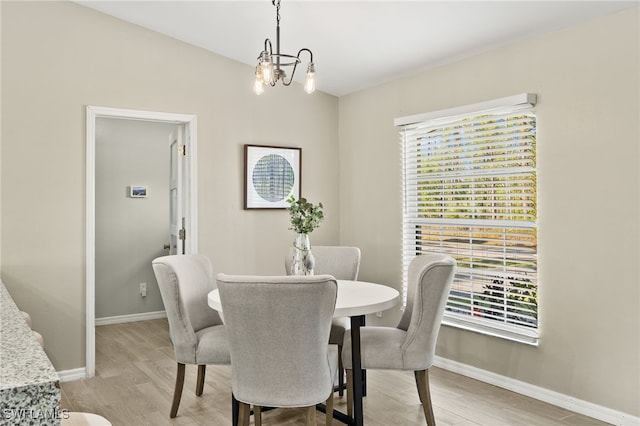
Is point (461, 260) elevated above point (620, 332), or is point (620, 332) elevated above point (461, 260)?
point (461, 260)

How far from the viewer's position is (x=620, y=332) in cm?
282

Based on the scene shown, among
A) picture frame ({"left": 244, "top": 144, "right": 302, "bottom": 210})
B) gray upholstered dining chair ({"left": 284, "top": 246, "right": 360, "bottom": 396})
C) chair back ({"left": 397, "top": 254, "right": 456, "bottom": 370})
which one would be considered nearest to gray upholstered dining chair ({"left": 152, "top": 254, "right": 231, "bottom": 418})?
gray upholstered dining chair ({"left": 284, "top": 246, "right": 360, "bottom": 396})

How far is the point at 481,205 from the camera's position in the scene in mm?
3621

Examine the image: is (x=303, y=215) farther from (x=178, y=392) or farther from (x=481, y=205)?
(x=481, y=205)

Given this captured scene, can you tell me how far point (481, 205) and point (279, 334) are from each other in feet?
6.79

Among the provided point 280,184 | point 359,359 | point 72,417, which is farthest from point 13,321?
point 280,184

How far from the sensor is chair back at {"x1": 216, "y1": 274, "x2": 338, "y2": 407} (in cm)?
210

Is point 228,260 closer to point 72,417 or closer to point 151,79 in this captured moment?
point 151,79

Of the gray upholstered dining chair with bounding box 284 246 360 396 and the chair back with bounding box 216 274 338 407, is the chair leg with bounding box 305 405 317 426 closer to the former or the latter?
the chair back with bounding box 216 274 338 407

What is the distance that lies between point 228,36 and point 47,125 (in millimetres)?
1486

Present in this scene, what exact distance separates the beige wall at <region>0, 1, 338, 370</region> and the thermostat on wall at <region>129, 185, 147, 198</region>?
1682 millimetres

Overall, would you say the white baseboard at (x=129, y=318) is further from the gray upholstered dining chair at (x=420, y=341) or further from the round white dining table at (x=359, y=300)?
the gray upholstered dining chair at (x=420, y=341)

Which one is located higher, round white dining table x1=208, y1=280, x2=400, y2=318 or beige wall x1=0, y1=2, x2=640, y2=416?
beige wall x1=0, y1=2, x2=640, y2=416

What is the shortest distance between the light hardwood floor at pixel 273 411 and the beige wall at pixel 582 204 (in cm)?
22
